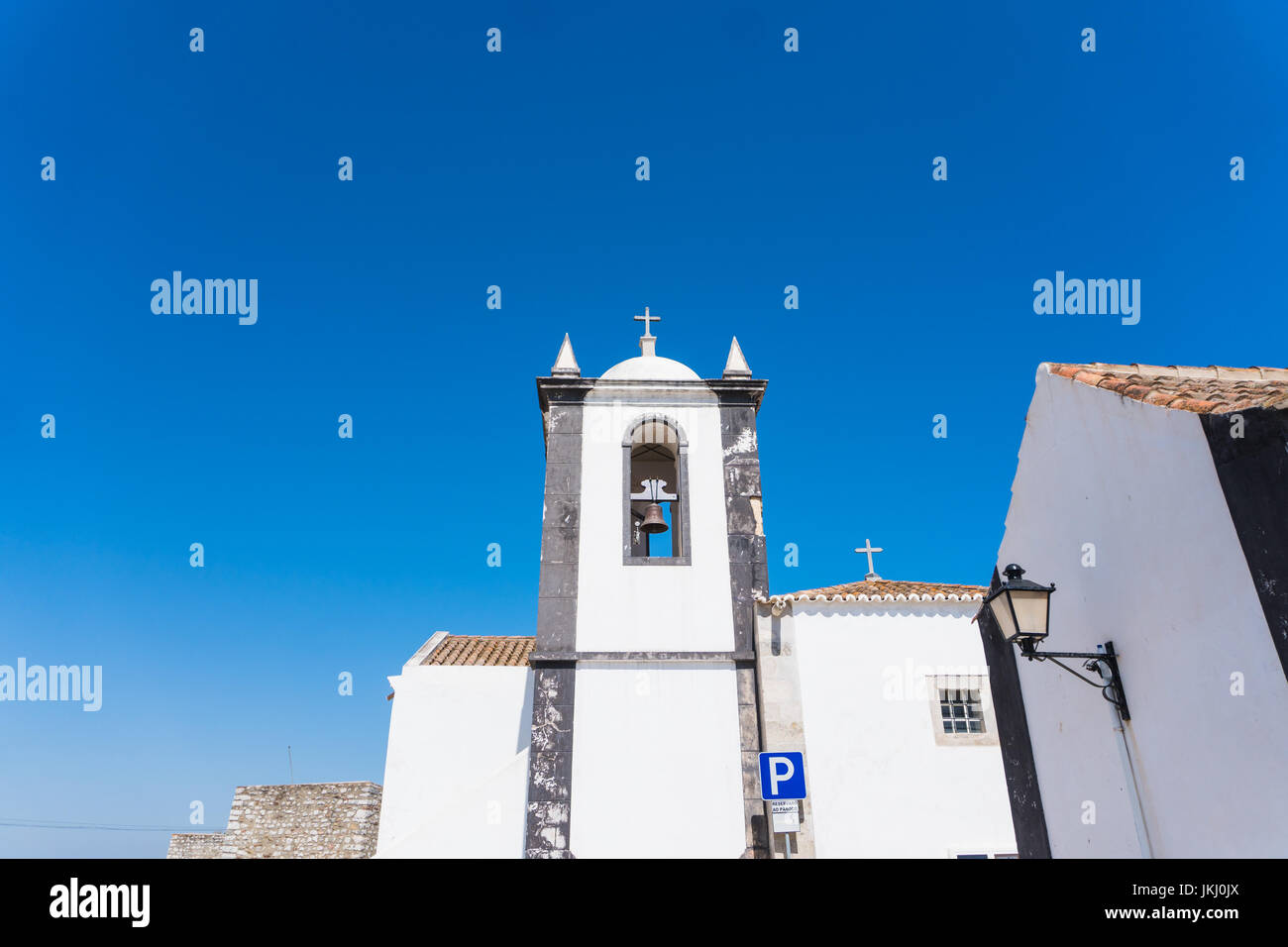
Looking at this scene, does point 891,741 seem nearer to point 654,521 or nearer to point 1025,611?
point 654,521

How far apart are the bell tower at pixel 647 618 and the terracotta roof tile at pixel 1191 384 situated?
6.29 meters

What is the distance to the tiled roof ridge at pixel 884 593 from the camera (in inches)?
441

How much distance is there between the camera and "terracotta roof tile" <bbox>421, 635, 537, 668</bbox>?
48.5ft

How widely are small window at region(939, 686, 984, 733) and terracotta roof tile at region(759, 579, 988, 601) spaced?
1.33 meters

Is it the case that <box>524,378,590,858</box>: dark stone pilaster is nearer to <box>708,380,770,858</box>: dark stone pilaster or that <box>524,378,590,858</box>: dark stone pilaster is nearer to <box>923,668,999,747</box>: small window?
<box>708,380,770,858</box>: dark stone pilaster

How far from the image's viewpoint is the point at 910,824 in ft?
32.6

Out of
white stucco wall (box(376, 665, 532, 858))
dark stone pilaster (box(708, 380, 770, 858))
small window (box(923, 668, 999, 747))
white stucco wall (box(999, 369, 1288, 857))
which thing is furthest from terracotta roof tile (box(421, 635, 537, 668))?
white stucco wall (box(999, 369, 1288, 857))

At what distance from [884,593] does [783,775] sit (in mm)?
3841

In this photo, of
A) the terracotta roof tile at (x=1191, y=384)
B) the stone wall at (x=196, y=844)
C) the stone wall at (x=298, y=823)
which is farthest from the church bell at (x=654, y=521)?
the stone wall at (x=196, y=844)

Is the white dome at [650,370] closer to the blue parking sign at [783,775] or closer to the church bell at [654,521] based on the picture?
the church bell at [654,521]

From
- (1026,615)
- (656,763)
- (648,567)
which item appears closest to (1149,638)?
(1026,615)
